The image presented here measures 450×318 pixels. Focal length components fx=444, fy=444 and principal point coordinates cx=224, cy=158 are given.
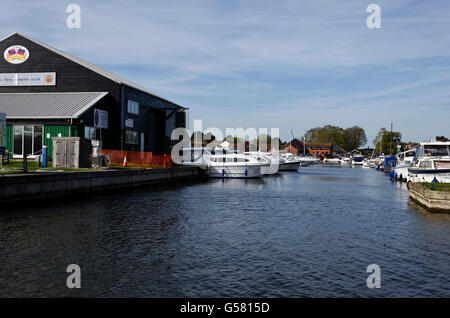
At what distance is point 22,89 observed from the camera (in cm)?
4216

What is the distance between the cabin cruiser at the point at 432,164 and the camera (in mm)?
32656

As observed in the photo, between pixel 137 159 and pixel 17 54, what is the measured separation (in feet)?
53.0

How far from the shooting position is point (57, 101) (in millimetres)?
39656

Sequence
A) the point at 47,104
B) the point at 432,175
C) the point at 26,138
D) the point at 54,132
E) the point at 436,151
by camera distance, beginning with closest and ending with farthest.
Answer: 1. the point at 432,175
2. the point at 54,132
3. the point at 26,138
4. the point at 436,151
5. the point at 47,104

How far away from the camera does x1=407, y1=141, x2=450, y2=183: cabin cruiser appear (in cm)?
3266

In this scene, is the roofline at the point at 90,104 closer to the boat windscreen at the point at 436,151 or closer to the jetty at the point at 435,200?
the jetty at the point at 435,200

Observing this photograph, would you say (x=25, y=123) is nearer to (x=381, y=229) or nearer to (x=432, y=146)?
(x=381, y=229)

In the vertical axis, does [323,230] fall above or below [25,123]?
below

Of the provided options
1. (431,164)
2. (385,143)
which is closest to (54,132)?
(431,164)

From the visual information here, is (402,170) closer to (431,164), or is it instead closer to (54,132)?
(431,164)

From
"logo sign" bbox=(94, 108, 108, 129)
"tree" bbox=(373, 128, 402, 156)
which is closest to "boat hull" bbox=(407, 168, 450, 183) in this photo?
"logo sign" bbox=(94, 108, 108, 129)

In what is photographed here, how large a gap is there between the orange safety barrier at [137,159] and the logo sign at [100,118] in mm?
Answer: 3775
